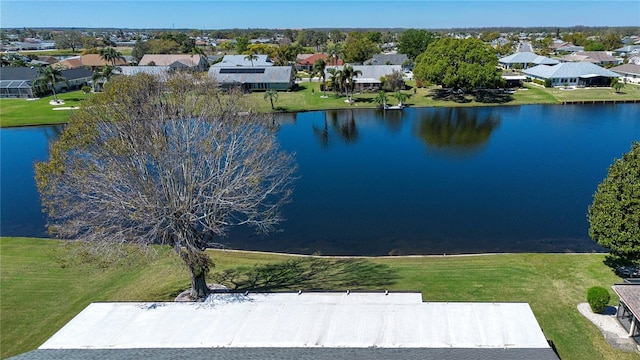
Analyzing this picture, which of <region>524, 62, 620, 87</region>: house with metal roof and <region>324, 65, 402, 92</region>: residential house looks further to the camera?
<region>324, 65, 402, 92</region>: residential house

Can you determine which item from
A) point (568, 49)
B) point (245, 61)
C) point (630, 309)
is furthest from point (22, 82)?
point (568, 49)

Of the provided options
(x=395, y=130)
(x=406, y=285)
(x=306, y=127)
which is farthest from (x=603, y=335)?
(x=306, y=127)

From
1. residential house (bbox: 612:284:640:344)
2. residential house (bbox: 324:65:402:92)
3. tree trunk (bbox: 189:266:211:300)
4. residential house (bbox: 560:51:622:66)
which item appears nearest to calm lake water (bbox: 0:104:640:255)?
residential house (bbox: 612:284:640:344)

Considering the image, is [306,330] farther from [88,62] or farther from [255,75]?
[88,62]

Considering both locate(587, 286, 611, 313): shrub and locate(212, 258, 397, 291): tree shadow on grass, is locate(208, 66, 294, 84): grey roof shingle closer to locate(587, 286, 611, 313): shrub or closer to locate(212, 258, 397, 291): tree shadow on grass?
locate(212, 258, 397, 291): tree shadow on grass

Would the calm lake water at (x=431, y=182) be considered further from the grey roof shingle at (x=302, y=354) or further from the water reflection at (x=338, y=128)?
the grey roof shingle at (x=302, y=354)

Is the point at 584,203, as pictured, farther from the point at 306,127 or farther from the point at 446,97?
the point at 446,97
